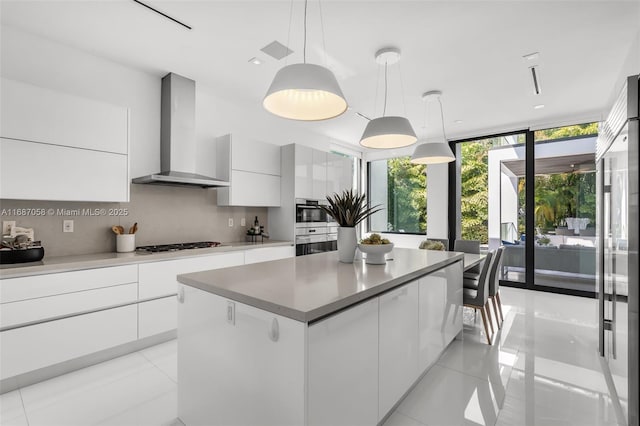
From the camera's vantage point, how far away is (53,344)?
2229 millimetres

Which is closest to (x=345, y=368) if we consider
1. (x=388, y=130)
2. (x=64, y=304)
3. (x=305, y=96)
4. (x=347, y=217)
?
(x=347, y=217)

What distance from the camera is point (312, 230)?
4598 mm

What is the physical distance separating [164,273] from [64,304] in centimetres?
74

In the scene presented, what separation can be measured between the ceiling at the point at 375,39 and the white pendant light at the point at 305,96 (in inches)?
25.8

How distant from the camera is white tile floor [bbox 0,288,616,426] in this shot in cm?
186

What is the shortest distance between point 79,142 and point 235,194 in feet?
5.38

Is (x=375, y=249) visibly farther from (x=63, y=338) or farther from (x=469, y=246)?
(x=469, y=246)

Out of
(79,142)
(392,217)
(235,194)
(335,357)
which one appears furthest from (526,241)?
(79,142)

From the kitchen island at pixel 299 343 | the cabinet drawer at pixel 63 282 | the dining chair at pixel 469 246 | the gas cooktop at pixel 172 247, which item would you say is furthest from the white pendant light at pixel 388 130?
the cabinet drawer at pixel 63 282

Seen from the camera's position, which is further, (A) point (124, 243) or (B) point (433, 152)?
(B) point (433, 152)

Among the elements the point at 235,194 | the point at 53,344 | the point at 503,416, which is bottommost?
the point at 503,416

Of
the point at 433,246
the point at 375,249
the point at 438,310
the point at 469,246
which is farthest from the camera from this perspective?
the point at 469,246

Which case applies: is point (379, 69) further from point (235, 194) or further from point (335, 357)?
point (335, 357)

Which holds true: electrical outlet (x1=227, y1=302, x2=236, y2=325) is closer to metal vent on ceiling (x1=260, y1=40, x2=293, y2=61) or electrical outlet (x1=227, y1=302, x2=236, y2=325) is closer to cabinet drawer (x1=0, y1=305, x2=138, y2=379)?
cabinet drawer (x1=0, y1=305, x2=138, y2=379)
